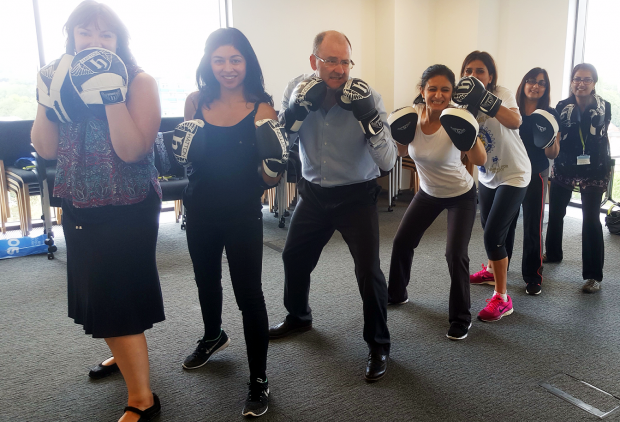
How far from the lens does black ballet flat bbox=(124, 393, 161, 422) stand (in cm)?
169

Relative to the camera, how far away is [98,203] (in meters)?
1.52

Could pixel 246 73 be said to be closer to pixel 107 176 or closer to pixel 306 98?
pixel 306 98

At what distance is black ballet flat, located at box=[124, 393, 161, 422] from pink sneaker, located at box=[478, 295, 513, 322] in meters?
1.66

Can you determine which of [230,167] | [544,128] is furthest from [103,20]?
[544,128]

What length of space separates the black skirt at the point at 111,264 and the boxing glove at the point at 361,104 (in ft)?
2.60

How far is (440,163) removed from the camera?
2.35 meters

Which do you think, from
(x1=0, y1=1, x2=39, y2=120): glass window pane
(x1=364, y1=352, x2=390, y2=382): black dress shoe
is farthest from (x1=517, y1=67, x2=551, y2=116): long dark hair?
(x1=0, y1=1, x2=39, y2=120): glass window pane

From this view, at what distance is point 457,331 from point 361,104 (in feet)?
4.00

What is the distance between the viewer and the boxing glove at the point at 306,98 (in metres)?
1.86

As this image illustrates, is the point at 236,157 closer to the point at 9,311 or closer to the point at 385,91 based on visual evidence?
the point at 9,311

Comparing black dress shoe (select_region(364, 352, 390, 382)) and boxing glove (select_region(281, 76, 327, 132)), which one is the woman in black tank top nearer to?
boxing glove (select_region(281, 76, 327, 132))

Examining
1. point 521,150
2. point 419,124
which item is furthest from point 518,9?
point 419,124

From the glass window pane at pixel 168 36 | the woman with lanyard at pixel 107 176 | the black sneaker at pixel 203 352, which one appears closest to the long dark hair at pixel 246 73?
the woman with lanyard at pixel 107 176

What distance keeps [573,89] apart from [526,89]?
36 centimetres
